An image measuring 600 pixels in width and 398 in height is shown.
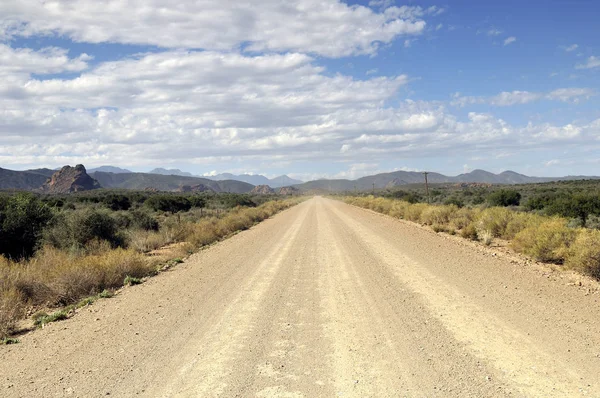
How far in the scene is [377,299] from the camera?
8.90 metres

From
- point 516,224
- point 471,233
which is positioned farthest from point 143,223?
point 516,224

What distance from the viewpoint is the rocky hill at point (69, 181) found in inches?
6152

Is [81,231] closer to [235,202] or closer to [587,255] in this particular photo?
[587,255]

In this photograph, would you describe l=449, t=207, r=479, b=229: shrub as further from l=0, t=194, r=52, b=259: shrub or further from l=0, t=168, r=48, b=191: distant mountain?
l=0, t=168, r=48, b=191: distant mountain

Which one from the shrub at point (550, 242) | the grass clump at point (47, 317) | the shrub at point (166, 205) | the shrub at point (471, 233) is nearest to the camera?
the grass clump at point (47, 317)

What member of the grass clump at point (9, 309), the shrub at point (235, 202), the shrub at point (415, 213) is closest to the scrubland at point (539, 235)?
the shrub at point (415, 213)

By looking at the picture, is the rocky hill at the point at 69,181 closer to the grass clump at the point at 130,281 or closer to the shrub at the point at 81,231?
the shrub at the point at 81,231

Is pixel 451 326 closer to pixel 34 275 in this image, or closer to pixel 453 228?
pixel 34 275

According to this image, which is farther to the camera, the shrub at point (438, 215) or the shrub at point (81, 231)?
the shrub at point (438, 215)

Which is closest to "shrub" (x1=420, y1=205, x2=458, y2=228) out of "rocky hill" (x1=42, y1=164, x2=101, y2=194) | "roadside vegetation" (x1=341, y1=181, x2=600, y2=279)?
"roadside vegetation" (x1=341, y1=181, x2=600, y2=279)

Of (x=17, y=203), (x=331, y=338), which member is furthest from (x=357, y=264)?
(x=17, y=203)

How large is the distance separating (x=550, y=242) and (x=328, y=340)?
31.8 feet

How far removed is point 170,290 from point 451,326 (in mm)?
6690

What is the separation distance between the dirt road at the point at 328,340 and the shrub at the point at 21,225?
7.19 meters
